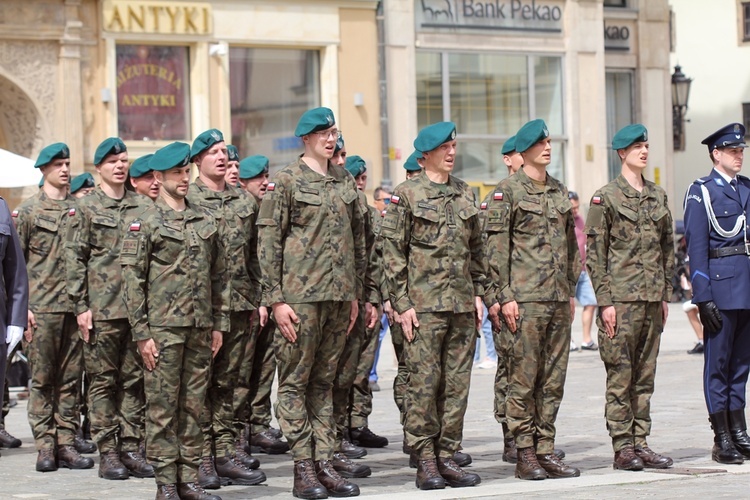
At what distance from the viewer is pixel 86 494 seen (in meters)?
9.70

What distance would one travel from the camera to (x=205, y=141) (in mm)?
10523

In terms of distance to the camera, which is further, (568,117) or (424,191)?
(568,117)

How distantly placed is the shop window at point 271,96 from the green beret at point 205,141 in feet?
51.0

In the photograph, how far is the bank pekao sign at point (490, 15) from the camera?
Result: 2841cm

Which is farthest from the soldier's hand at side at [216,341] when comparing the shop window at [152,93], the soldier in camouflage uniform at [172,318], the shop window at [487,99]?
the shop window at [487,99]

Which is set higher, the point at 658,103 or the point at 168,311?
the point at 658,103

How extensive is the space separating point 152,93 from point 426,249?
1637 cm

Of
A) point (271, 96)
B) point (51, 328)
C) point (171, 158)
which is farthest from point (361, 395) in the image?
point (271, 96)

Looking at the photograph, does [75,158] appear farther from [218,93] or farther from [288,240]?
[288,240]

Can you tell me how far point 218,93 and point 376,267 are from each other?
617 inches

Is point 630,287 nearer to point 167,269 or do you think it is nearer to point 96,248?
point 167,269

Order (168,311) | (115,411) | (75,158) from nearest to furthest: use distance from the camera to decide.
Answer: (168,311) < (115,411) < (75,158)

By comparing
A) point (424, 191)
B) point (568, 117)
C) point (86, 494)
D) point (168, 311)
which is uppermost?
point (568, 117)

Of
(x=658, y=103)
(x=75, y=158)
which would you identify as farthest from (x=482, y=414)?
(x=658, y=103)
